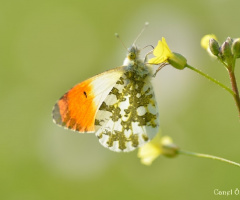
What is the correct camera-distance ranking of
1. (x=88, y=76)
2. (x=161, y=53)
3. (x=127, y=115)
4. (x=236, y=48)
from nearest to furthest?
(x=236, y=48)
(x=161, y=53)
(x=127, y=115)
(x=88, y=76)

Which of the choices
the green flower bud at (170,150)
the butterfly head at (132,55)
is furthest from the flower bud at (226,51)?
the green flower bud at (170,150)

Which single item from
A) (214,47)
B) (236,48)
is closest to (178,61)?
(214,47)

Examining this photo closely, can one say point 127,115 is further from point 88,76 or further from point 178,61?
point 88,76

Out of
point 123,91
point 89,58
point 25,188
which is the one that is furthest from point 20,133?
point 123,91

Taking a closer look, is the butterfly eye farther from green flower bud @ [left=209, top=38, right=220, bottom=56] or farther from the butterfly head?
green flower bud @ [left=209, top=38, right=220, bottom=56]

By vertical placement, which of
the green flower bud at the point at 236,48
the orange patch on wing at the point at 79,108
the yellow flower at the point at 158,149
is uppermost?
the green flower bud at the point at 236,48

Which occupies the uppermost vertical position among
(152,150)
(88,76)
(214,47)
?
(88,76)

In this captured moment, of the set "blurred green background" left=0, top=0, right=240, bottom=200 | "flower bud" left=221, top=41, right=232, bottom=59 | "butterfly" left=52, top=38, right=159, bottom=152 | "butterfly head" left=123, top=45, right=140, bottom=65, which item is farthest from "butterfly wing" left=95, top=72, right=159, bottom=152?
"blurred green background" left=0, top=0, right=240, bottom=200

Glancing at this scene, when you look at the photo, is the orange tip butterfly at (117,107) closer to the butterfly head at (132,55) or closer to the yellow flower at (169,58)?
the butterfly head at (132,55)
